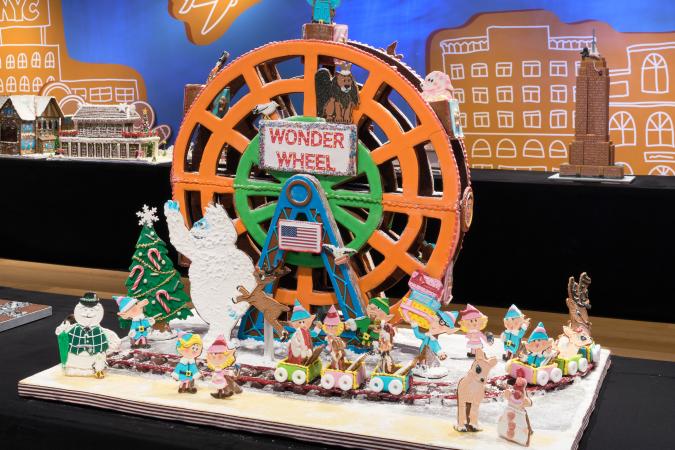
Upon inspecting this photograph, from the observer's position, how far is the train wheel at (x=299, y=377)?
2.01 metres

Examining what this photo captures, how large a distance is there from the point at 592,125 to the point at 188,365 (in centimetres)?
199

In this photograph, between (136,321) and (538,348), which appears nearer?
(538,348)

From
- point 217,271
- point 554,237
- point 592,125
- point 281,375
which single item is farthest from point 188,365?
point 592,125

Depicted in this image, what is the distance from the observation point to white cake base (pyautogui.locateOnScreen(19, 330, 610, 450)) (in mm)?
1770

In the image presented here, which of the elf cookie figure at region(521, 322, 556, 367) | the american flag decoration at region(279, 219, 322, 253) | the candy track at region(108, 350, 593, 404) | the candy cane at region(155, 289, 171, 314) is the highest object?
the american flag decoration at region(279, 219, 322, 253)

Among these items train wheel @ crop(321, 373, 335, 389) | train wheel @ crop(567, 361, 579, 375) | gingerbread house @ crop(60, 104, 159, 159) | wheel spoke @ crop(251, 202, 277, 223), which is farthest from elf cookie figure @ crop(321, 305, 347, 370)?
gingerbread house @ crop(60, 104, 159, 159)

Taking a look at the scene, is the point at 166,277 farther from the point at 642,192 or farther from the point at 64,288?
the point at 64,288

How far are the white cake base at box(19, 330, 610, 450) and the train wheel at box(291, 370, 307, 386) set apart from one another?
1.3 inches

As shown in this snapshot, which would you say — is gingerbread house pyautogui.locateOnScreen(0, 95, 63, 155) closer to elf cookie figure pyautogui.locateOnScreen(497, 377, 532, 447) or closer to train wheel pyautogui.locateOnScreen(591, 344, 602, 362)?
train wheel pyautogui.locateOnScreen(591, 344, 602, 362)

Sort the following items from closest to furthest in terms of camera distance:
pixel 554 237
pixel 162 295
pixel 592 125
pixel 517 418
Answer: pixel 517 418, pixel 162 295, pixel 554 237, pixel 592 125

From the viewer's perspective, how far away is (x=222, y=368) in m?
2.00

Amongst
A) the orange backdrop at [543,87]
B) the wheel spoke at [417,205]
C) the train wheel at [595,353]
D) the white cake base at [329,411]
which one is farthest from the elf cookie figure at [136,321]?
the orange backdrop at [543,87]

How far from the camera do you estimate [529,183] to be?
10.9ft

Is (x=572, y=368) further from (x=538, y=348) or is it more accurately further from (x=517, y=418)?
(x=517, y=418)
